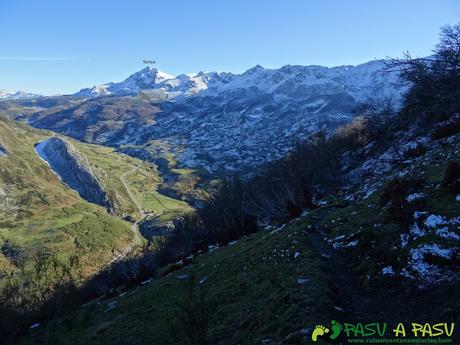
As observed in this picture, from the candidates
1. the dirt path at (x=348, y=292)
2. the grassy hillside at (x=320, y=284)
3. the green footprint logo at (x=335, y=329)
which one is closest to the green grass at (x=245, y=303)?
the grassy hillside at (x=320, y=284)

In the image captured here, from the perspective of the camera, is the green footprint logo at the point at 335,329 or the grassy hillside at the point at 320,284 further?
the grassy hillside at the point at 320,284

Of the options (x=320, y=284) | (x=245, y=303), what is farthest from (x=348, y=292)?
(x=245, y=303)

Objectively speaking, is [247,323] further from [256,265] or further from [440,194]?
[440,194]

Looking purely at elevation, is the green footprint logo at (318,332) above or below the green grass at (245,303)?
above

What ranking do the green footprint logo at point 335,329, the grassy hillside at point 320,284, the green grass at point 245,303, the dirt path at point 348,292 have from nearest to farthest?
the green footprint logo at point 335,329, the grassy hillside at point 320,284, the dirt path at point 348,292, the green grass at point 245,303

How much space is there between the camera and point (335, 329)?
14.0 metres

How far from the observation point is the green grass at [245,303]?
54.4 feet

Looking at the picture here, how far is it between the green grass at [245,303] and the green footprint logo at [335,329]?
633mm

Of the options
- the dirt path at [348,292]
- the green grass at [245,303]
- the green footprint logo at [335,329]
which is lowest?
the green grass at [245,303]

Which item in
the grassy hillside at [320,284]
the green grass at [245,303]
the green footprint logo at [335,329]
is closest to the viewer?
the green footprint logo at [335,329]

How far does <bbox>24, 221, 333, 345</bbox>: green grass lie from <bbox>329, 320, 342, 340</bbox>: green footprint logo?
63cm

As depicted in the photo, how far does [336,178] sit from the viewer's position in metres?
66.6

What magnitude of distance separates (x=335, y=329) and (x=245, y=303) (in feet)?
24.8

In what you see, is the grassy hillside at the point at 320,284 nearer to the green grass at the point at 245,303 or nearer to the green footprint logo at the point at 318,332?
the green grass at the point at 245,303
